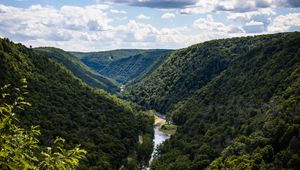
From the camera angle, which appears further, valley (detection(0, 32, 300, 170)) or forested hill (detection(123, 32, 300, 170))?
valley (detection(0, 32, 300, 170))

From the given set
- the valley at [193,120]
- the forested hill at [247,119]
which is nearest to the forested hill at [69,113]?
the valley at [193,120]

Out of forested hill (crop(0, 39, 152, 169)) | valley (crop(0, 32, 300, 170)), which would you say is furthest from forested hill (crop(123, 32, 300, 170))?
forested hill (crop(0, 39, 152, 169))

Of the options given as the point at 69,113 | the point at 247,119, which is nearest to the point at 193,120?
the point at 247,119

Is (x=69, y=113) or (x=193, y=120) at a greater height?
(x=69, y=113)

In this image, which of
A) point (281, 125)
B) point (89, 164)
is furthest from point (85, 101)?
point (281, 125)

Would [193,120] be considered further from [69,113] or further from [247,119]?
[69,113]

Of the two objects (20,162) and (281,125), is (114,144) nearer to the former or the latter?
(281,125)

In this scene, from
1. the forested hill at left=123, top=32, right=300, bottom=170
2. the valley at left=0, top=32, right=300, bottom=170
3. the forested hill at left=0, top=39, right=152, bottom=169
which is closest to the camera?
the forested hill at left=123, top=32, right=300, bottom=170

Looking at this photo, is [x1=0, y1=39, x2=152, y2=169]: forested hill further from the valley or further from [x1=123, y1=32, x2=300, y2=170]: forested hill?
[x1=123, y1=32, x2=300, y2=170]: forested hill
